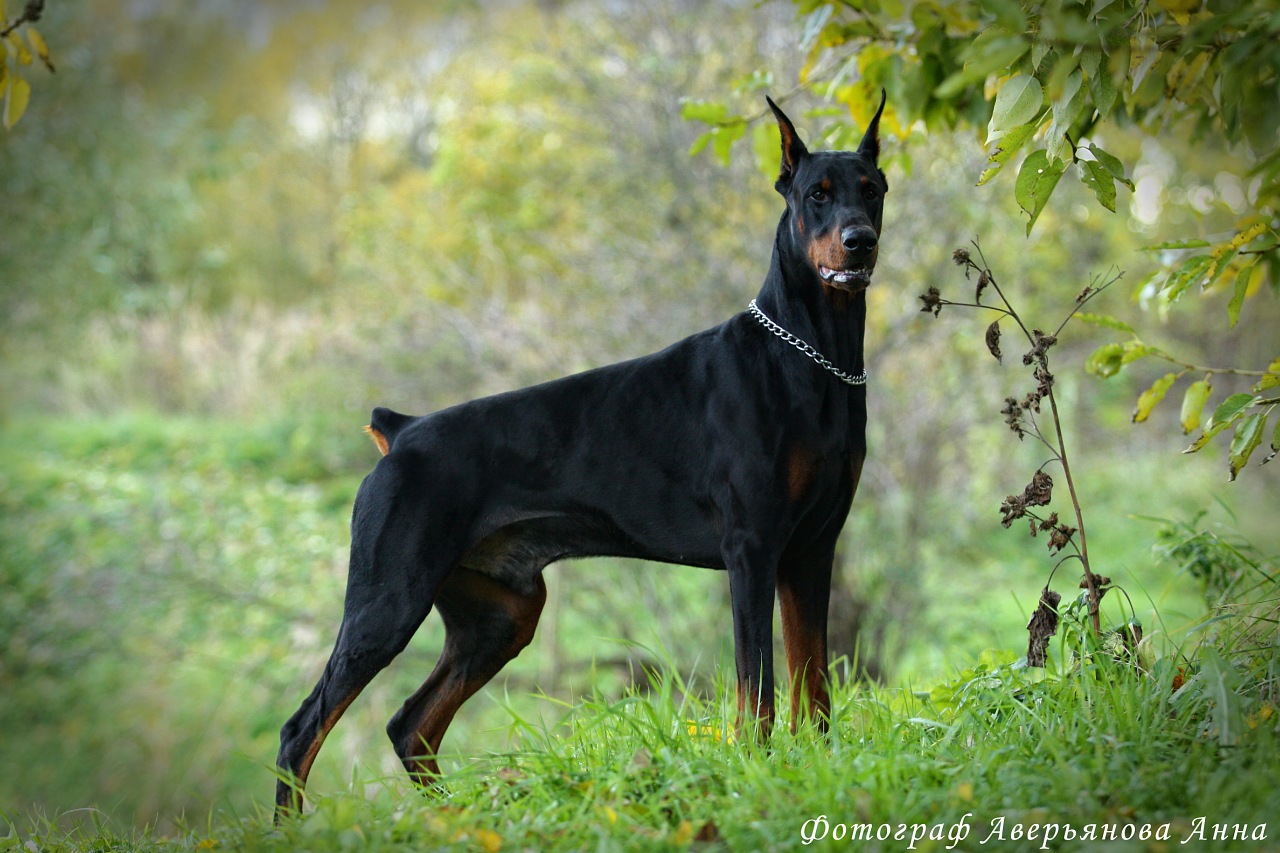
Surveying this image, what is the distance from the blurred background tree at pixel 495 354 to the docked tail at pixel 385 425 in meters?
1.21

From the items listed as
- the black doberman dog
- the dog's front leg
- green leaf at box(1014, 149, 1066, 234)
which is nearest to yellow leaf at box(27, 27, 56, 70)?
the black doberman dog

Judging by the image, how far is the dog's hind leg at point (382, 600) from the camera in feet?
10.3

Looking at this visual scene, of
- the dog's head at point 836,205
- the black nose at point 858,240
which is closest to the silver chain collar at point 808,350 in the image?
the dog's head at point 836,205

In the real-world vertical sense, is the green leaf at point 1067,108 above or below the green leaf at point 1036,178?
above

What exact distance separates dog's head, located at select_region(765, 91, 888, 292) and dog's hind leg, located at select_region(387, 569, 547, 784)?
1.40m

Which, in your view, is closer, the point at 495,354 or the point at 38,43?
the point at 38,43

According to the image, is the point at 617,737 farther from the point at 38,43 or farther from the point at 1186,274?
the point at 38,43

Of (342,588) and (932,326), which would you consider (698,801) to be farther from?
(342,588)

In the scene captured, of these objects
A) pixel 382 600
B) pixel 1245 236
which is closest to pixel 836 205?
pixel 1245 236

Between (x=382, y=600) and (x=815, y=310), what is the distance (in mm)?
1543

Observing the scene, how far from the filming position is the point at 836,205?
3002mm

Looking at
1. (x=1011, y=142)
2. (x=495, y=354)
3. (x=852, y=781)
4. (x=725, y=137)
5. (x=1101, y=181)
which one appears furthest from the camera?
(x=495, y=354)

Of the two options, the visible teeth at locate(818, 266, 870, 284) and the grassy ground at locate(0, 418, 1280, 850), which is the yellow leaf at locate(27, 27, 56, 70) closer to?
the grassy ground at locate(0, 418, 1280, 850)

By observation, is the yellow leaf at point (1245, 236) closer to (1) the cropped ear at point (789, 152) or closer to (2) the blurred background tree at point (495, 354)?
(2) the blurred background tree at point (495, 354)
